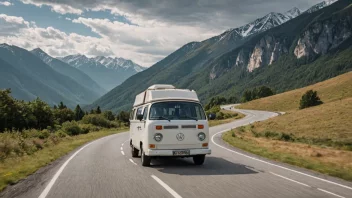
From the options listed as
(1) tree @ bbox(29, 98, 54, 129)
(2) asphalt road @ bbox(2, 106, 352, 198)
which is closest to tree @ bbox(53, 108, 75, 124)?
(1) tree @ bbox(29, 98, 54, 129)

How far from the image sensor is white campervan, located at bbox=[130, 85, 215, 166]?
1296 cm

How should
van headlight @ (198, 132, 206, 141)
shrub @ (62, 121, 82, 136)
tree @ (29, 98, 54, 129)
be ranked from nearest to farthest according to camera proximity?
van headlight @ (198, 132, 206, 141) → shrub @ (62, 121, 82, 136) → tree @ (29, 98, 54, 129)

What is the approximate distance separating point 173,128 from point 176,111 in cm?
95

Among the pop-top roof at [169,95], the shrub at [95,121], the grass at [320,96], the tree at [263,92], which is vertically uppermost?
the tree at [263,92]

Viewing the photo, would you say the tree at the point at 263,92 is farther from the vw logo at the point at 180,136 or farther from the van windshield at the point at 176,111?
the vw logo at the point at 180,136

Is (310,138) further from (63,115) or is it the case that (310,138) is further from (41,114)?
(63,115)

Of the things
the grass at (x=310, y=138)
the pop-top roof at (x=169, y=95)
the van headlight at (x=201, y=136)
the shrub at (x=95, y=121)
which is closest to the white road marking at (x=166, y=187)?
the van headlight at (x=201, y=136)

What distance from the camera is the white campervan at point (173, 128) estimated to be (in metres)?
13.0

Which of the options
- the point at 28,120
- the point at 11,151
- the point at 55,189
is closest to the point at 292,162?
the point at 55,189

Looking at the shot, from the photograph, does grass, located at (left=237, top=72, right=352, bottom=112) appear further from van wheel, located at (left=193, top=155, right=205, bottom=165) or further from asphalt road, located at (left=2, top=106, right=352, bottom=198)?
asphalt road, located at (left=2, top=106, right=352, bottom=198)

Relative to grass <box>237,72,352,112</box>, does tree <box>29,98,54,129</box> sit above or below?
below

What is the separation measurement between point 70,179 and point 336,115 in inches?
1959

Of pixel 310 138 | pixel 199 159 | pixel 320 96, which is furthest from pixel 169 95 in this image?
pixel 320 96

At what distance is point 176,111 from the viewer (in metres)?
13.7
